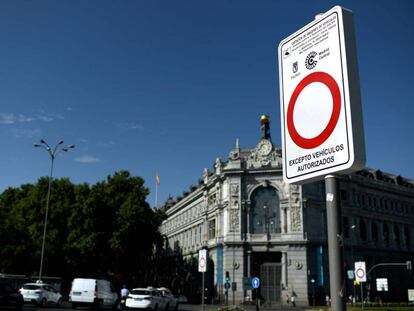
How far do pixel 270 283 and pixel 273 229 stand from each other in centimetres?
597

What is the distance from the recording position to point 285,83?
327cm

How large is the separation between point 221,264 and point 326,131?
172ft

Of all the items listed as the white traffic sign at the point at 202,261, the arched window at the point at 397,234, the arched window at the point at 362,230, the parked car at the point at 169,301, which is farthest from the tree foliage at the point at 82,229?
the arched window at the point at 397,234

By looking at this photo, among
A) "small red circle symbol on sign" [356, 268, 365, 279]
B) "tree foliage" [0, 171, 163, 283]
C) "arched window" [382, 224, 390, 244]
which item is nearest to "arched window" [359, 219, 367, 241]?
"arched window" [382, 224, 390, 244]

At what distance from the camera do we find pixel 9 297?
23.7 meters

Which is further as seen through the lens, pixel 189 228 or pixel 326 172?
pixel 189 228

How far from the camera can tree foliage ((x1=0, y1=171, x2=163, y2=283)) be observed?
47.2 metres

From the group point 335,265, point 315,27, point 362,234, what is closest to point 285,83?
point 315,27

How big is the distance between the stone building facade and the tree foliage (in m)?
8.65

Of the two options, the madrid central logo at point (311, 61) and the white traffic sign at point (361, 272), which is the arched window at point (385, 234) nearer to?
the white traffic sign at point (361, 272)

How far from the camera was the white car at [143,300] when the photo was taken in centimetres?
3106

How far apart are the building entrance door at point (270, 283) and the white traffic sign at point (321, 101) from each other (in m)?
49.2

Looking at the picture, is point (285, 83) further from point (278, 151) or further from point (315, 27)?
point (278, 151)

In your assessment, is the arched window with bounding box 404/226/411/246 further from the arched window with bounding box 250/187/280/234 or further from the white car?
the white car
